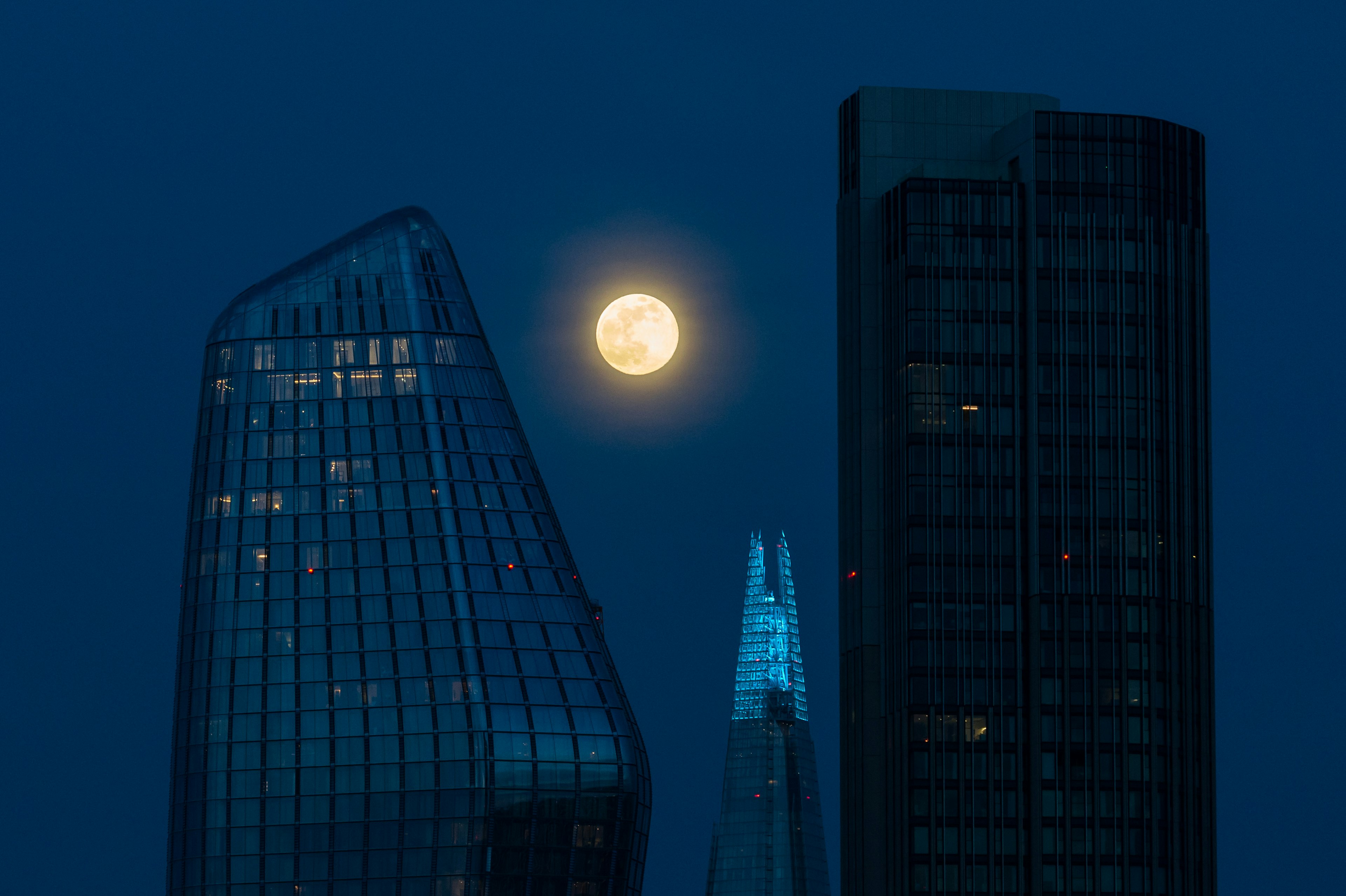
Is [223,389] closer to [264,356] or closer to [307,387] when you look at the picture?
[264,356]

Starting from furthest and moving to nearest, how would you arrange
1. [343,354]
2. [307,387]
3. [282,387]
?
[343,354] → [307,387] → [282,387]

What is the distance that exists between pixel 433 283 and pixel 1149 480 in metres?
60.8

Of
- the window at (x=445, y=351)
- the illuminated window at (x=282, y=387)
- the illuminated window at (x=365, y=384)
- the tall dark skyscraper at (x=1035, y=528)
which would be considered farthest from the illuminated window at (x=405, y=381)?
the tall dark skyscraper at (x=1035, y=528)

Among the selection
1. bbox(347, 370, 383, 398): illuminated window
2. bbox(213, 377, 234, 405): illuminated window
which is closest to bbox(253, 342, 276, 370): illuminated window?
bbox(213, 377, 234, 405): illuminated window

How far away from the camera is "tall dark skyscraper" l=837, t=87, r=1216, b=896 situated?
186m

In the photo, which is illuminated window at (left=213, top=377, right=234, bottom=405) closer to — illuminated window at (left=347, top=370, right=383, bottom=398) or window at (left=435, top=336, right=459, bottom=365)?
illuminated window at (left=347, top=370, right=383, bottom=398)

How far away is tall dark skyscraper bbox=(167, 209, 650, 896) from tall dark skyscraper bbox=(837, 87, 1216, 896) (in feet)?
77.6

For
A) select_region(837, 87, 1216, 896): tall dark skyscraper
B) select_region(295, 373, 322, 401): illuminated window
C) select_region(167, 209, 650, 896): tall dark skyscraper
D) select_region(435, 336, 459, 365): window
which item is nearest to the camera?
select_region(167, 209, 650, 896): tall dark skyscraper

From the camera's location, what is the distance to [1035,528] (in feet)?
625

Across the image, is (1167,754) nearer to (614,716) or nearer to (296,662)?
A: (614,716)

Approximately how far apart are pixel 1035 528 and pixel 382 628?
53203 mm

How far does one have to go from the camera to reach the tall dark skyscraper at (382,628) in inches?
6954

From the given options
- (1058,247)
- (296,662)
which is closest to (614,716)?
(296,662)

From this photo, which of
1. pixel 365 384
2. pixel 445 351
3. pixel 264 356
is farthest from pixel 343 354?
pixel 445 351
